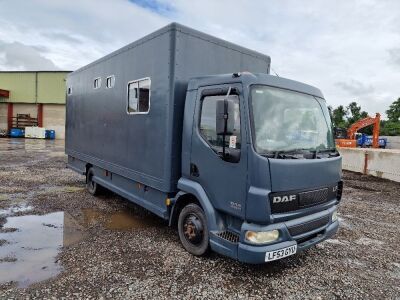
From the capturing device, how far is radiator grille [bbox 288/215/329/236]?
381 centimetres

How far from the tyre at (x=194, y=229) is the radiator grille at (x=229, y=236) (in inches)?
11.6

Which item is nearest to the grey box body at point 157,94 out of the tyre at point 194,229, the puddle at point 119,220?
the tyre at point 194,229

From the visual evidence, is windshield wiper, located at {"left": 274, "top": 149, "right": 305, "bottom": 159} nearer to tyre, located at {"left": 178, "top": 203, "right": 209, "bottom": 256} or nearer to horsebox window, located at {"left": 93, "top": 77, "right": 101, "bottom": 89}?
tyre, located at {"left": 178, "top": 203, "right": 209, "bottom": 256}

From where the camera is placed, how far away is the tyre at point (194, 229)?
4348 millimetres

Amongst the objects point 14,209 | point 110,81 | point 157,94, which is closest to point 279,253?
point 157,94

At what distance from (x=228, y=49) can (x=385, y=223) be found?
5.11 m

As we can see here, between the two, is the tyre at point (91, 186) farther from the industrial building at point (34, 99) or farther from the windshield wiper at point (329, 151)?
the industrial building at point (34, 99)

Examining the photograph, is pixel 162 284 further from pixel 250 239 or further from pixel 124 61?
pixel 124 61

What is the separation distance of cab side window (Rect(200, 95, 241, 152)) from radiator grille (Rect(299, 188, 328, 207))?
1063 mm

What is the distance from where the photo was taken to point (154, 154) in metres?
4.99

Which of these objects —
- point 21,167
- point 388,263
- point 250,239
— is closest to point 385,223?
point 388,263

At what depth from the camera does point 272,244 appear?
11.9ft

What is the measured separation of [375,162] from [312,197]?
34.0 feet

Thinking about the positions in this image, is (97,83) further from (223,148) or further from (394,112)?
(394,112)
